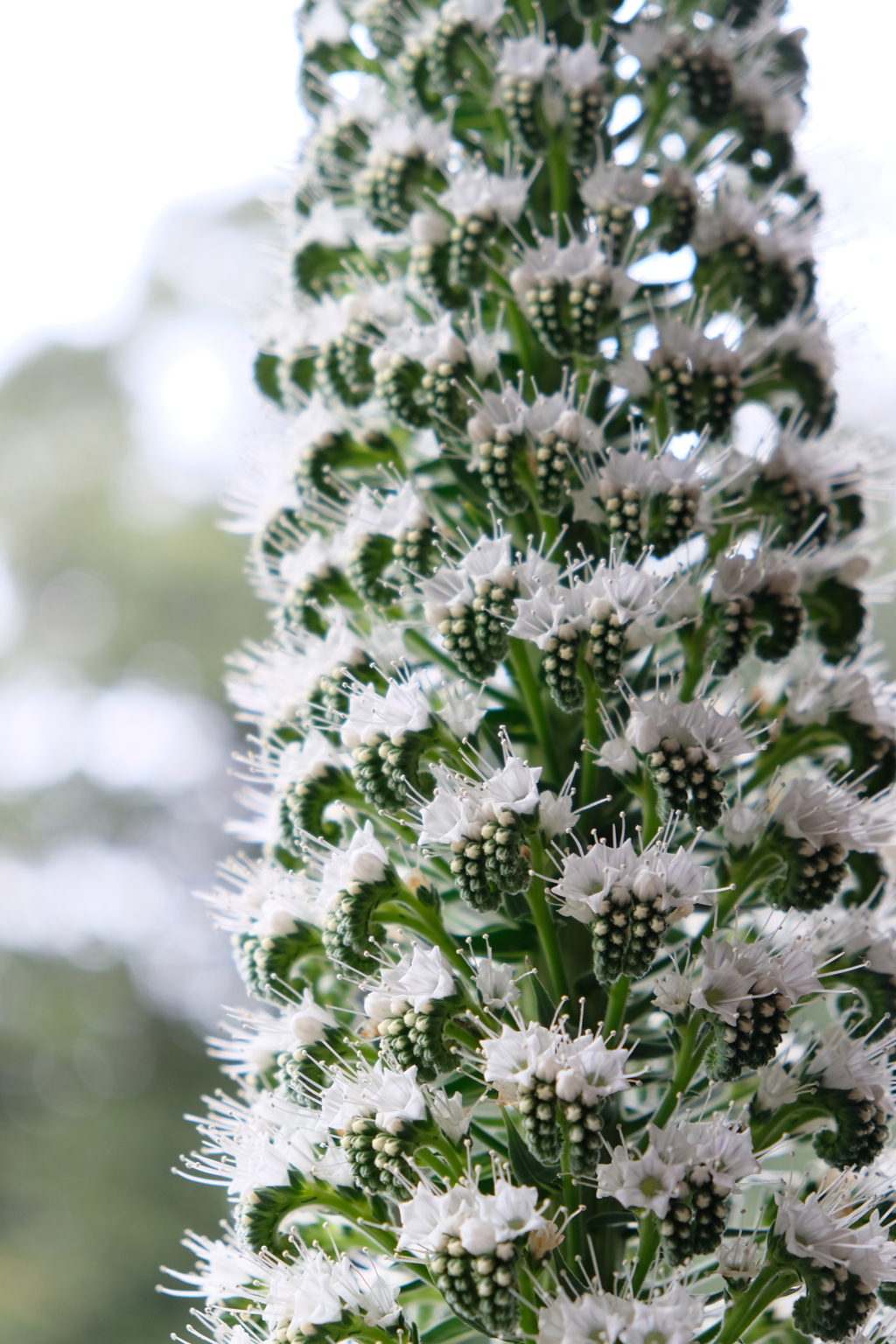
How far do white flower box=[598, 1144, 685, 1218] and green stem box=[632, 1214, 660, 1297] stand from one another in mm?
123

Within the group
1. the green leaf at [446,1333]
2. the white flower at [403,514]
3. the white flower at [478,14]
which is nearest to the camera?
the green leaf at [446,1333]

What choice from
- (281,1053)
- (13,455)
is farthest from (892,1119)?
(13,455)

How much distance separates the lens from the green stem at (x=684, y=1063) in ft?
9.05

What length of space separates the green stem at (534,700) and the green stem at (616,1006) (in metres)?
0.67

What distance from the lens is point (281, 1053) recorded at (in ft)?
10.8

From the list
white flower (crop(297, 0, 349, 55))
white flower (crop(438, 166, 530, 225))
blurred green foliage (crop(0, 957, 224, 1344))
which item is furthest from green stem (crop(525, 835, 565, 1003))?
blurred green foliage (crop(0, 957, 224, 1344))

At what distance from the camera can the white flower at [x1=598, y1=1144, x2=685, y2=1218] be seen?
246cm

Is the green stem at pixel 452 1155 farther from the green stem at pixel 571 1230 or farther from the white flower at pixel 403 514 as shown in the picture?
the white flower at pixel 403 514

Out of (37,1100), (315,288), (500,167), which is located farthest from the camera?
(37,1100)

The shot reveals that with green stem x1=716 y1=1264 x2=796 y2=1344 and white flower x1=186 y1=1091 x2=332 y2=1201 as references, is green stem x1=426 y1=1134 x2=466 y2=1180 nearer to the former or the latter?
white flower x1=186 y1=1091 x2=332 y2=1201

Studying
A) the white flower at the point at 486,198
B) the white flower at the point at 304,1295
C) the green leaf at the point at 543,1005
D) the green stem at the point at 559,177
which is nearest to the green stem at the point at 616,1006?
the green leaf at the point at 543,1005

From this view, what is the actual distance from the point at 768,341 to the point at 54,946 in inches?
430

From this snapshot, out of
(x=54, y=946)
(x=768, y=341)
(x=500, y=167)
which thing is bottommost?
(x=768, y=341)

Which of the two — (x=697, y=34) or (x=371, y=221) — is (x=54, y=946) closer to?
(x=371, y=221)
